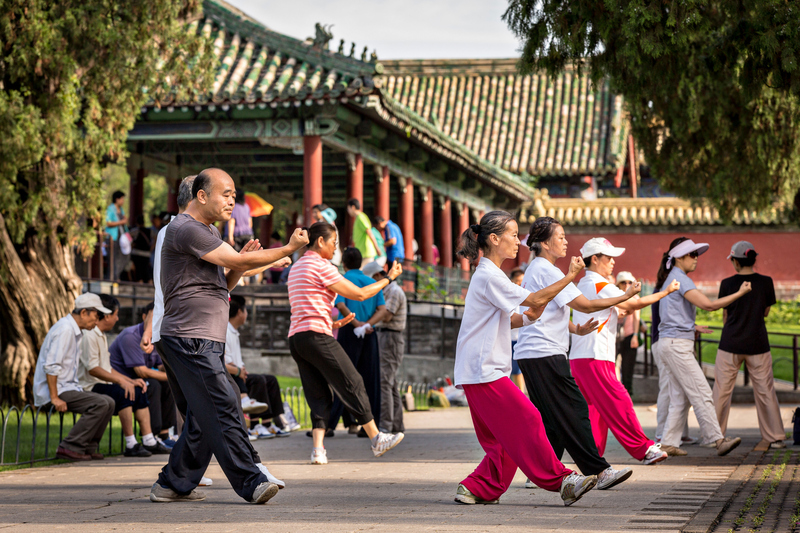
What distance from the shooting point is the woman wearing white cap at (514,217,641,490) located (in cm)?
595

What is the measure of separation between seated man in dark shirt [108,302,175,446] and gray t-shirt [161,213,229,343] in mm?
3414

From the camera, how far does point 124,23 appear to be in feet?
36.2

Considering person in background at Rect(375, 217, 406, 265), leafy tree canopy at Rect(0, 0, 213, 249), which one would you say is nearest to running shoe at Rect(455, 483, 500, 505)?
leafy tree canopy at Rect(0, 0, 213, 249)

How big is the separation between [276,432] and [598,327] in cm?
501

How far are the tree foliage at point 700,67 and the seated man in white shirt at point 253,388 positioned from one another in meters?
3.82

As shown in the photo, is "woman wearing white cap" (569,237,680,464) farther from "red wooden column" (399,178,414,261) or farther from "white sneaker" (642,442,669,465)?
"red wooden column" (399,178,414,261)

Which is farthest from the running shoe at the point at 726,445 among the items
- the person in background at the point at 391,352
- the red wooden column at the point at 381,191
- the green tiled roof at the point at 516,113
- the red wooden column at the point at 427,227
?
the green tiled roof at the point at 516,113

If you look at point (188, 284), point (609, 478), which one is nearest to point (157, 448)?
point (188, 284)

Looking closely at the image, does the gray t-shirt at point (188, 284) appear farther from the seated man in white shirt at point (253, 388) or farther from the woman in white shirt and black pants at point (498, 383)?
the seated man in white shirt at point (253, 388)

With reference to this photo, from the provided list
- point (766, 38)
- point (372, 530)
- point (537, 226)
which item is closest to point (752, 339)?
point (766, 38)

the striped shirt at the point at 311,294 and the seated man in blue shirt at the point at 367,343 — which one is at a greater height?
the striped shirt at the point at 311,294

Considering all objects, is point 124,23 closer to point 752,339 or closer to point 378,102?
point 378,102

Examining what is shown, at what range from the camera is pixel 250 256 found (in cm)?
530

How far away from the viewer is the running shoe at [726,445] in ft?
26.4
